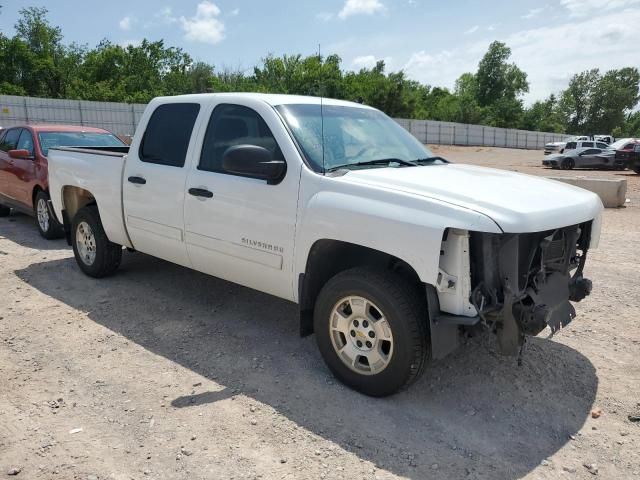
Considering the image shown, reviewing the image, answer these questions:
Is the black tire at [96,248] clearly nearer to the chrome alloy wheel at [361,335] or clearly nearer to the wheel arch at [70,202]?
the wheel arch at [70,202]

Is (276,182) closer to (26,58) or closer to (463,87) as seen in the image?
(26,58)

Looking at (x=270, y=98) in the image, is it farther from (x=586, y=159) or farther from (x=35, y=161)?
(x=586, y=159)

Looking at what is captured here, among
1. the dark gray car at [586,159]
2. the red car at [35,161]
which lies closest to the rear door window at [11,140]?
the red car at [35,161]

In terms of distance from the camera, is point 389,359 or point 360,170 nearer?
point 389,359

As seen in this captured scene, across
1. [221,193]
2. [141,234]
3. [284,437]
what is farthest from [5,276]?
[284,437]

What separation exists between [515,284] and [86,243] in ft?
15.8

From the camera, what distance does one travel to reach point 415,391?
3.71m

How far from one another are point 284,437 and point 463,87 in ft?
341

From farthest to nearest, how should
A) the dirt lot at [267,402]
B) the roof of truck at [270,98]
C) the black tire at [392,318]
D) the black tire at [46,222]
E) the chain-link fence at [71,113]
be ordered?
the chain-link fence at [71,113] → the black tire at [46,222] → the roof of truck at [270,98] → the black tire at [392,318] → the dirt lot at [267,402]

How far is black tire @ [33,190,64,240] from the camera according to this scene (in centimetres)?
803

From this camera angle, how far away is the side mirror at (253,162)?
12.1 ft

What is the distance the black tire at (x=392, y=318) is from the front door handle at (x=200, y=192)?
4.41 feet

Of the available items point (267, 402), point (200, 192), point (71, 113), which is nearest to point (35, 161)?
point (200, 192)

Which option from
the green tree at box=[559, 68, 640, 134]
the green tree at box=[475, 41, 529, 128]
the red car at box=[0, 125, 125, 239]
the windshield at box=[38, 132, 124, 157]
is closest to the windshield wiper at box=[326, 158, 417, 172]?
the red car at box=[0, 125, 125, 239]
